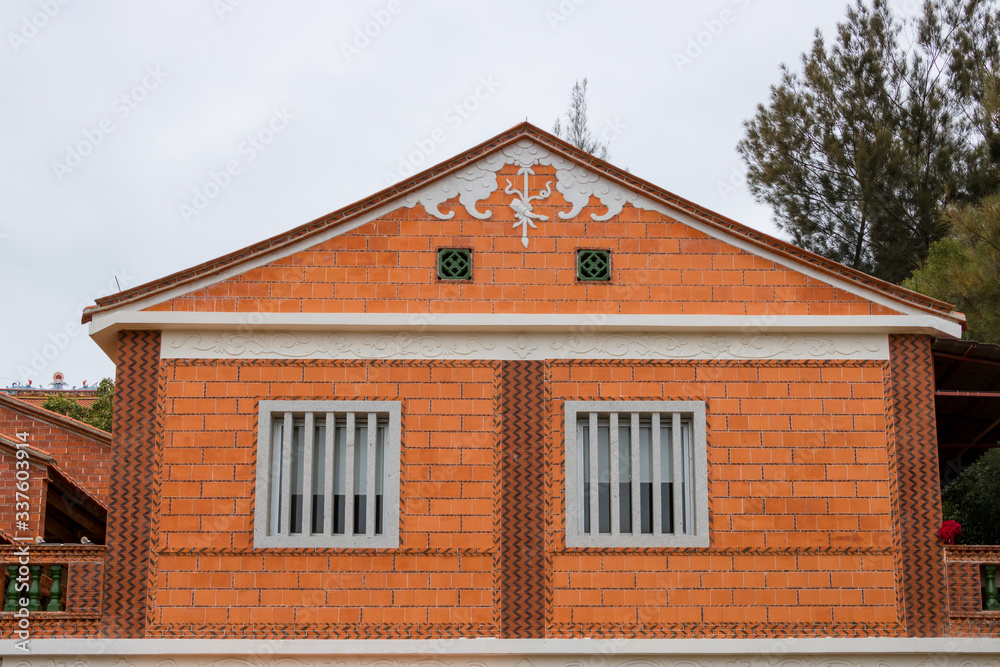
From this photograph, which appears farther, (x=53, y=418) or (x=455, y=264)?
(x=53, y=418)

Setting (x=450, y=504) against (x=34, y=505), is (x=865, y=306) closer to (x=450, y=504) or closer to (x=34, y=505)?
(x=450, y=504)

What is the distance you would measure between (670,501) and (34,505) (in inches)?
360

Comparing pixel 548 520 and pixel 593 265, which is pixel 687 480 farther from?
pixel 593 265

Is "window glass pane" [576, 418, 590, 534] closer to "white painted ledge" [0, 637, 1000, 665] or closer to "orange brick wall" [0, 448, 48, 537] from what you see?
"white painted ledge" [0, 637, 1000, 665]

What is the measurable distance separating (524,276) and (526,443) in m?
2.09

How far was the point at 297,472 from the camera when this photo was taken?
43.3ft

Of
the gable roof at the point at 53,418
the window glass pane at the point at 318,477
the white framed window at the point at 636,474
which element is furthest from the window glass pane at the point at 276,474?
the gable roof at the point at 53,418

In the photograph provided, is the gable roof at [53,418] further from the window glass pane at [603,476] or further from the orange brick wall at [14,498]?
the window glass pane at [603,476]

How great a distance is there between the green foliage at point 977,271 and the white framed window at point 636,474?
7.86 m

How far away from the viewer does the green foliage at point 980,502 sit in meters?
21.0

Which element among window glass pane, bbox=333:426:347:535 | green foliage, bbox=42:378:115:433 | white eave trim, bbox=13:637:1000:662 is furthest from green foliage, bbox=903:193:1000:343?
green foliage, bbox=42:378:115:433

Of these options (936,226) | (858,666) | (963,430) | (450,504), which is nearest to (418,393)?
(450,504)

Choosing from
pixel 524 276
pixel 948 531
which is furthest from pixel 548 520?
pixel 948 531

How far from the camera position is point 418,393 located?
13.3m
